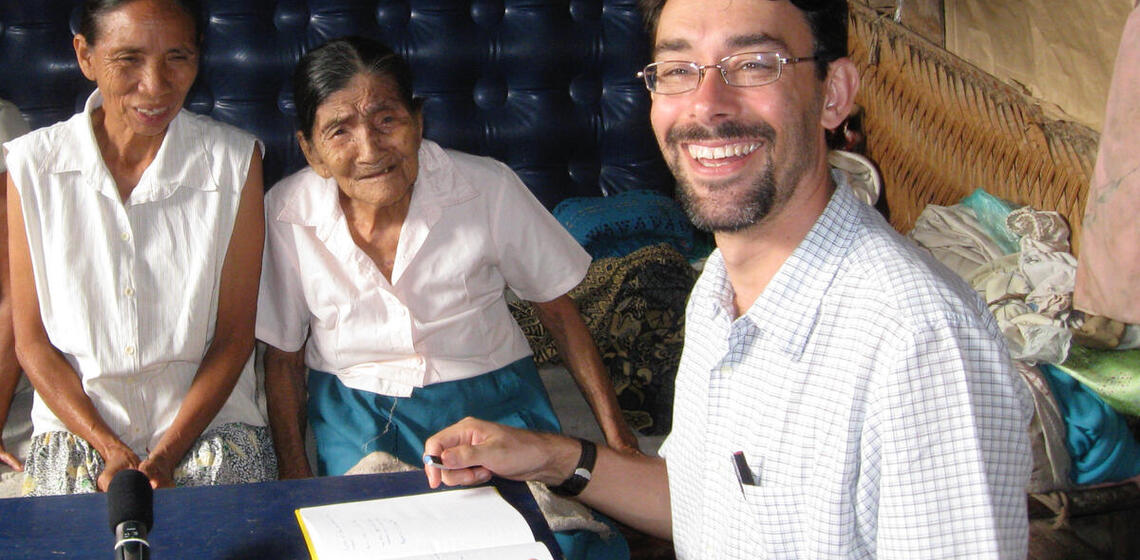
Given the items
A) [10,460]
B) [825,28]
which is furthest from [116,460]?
[825,28]

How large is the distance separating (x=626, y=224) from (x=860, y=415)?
62.4 inches

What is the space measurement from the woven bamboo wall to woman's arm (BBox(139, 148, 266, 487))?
5.36 feet

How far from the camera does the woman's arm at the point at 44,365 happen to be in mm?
1750

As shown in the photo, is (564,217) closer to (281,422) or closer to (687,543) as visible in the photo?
(281,422)

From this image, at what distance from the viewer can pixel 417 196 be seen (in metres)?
1.88

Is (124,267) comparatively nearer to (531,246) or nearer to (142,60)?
(142,60)

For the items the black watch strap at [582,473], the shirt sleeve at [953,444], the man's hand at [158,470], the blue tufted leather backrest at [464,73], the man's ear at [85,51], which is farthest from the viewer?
the blue tufted leather backrest at [464,73]

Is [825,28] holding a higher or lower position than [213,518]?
higher

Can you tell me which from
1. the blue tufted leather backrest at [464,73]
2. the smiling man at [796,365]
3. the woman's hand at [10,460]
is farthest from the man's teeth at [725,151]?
the blue tufted leather backrest at [464,73]

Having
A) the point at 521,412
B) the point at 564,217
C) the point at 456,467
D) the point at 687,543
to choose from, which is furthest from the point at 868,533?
the point at 564,217

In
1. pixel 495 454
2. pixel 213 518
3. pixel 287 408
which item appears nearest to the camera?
pixel 213 518

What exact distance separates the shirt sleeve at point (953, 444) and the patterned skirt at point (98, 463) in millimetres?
1162

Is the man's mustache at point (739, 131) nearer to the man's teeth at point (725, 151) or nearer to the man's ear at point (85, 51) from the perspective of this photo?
the man's teeth at point (725, 151)

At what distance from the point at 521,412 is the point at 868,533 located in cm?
101
